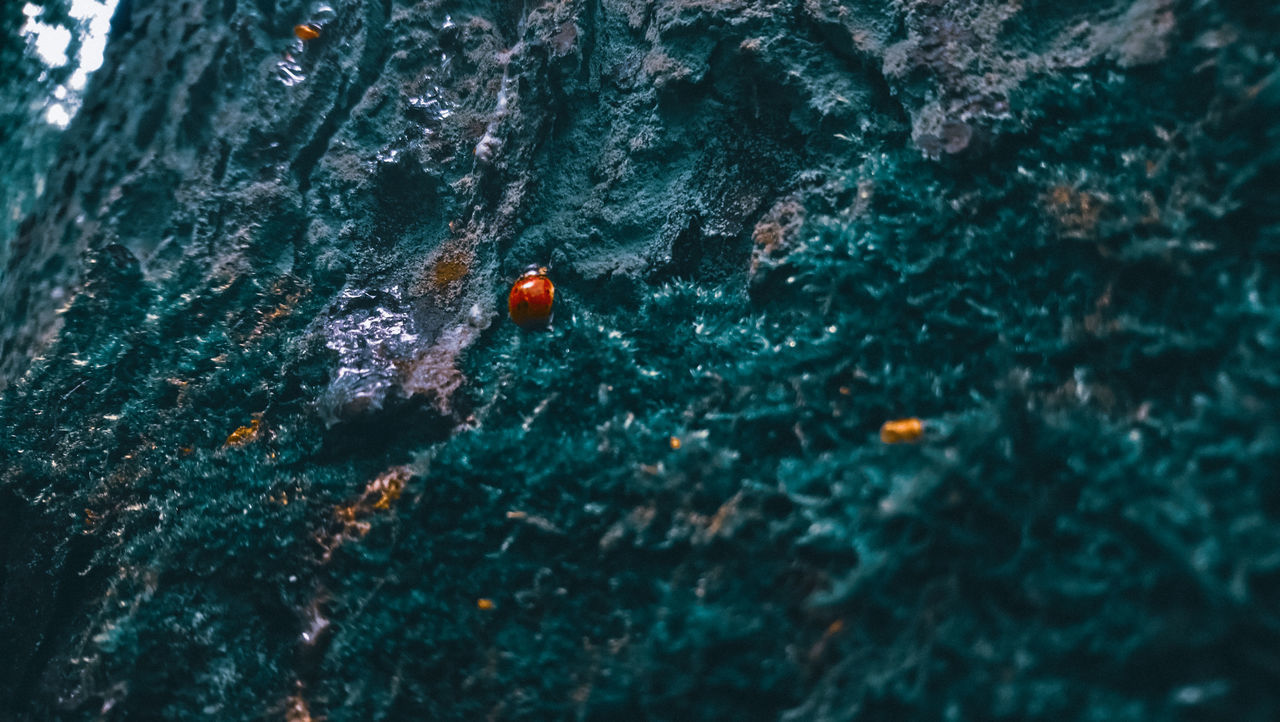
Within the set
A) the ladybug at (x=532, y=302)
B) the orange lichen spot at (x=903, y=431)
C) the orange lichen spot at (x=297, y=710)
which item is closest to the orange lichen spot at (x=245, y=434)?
the orange lichen spot at (x=297, y=710)

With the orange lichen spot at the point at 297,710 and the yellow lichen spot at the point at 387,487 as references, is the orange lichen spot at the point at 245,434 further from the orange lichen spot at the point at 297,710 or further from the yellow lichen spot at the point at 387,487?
the orange lichen spot at the point at 297,710

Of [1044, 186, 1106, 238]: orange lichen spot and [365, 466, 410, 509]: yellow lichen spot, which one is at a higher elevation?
[1044, 186, 1106, 238]: orange lichen spot

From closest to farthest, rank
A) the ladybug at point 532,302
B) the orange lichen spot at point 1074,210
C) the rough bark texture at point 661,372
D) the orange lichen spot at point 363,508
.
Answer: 1. the rough bark texture at point 661,372
2. the orange lichen spot at point 1074,210
3. the orange lichen spot at point 363,508
4. the ladybug at point 532,302

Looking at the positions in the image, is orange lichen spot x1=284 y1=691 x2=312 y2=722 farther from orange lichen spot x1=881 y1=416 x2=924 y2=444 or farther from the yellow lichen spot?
orange lichen spot x1=881 y1=416 x2=924 y2=444

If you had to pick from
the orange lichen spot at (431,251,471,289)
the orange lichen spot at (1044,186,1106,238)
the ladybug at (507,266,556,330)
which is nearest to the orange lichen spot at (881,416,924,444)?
the orange lichen spot at (1044,186,1106,238)

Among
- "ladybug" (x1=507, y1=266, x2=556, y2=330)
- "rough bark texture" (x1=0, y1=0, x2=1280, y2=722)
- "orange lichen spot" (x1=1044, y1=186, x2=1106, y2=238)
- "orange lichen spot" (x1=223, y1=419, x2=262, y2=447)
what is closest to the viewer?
"rough bark texture" (x1=0, y1=0, x2=1280, y2=722)

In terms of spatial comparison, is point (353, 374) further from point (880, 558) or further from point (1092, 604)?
point (1092, 604)
